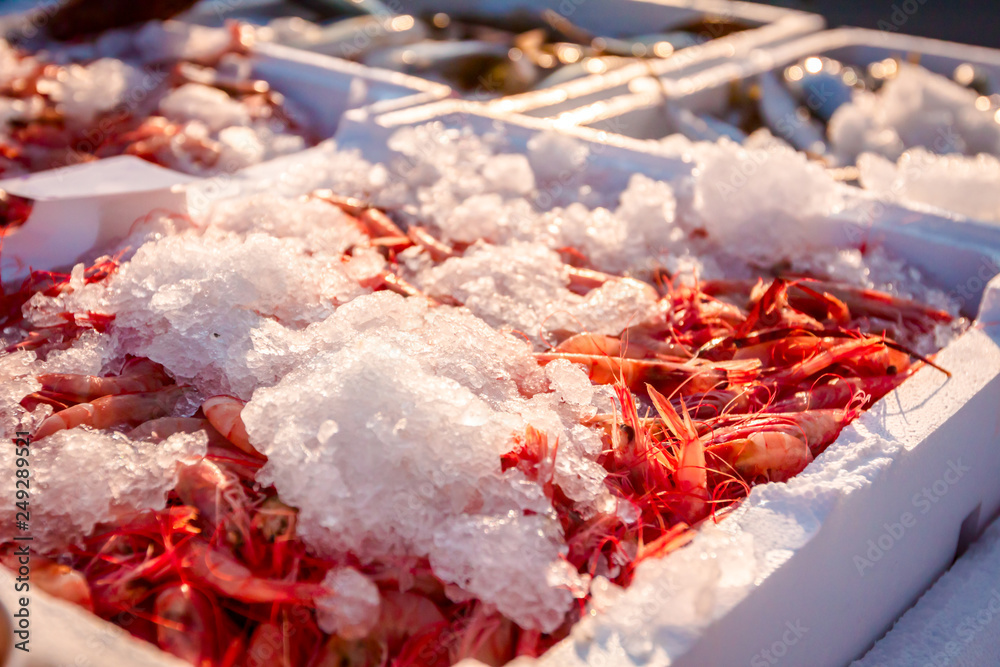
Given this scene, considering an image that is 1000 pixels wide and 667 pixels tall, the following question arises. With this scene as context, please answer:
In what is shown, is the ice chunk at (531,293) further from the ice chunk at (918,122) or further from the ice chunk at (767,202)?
the ice chunk at (918,122)

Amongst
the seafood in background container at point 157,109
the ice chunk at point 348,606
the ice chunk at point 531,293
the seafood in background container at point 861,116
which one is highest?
the seafood in background container at point 861,116

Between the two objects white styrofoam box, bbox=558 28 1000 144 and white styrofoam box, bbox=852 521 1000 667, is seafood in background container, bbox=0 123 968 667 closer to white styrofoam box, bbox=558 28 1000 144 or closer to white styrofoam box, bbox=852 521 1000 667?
white styrofoam box, bbox=852 521 1000 667

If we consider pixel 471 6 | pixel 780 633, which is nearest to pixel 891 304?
pixel 780 633

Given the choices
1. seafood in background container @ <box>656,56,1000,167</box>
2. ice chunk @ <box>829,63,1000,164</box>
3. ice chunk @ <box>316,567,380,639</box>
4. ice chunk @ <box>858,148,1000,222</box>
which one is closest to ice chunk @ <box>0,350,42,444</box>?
ice chunk @ <box>316,567,380,639</box>

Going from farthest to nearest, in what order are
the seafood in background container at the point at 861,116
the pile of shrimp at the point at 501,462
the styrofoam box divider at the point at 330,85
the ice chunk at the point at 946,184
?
1. the seafood in background container at the point at 861,116
2. the styrofoam box divider at the point at 330,85
3. the ice chunk at the point at 946,184
4. the pile of shrimp at the point at 501,462

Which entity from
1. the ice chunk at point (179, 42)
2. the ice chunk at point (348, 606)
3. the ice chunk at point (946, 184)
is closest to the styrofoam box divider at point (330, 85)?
the ice chunk at point (179, 42)

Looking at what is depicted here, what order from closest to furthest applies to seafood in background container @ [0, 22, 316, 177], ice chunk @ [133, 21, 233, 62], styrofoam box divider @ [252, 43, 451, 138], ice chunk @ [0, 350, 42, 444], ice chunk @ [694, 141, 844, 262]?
ice chunk @ [0, 350, 42, 444] < ice chunk @ [694, 141, 844, 262] < seafood in background container @ [0, 22, 316, 177] < styrofoam box divider @ [252, 43, 451, 138] < ice chunk @ [133, 21, 233, 62]

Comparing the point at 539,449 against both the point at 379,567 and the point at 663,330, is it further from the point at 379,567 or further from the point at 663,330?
the point at 663,330
